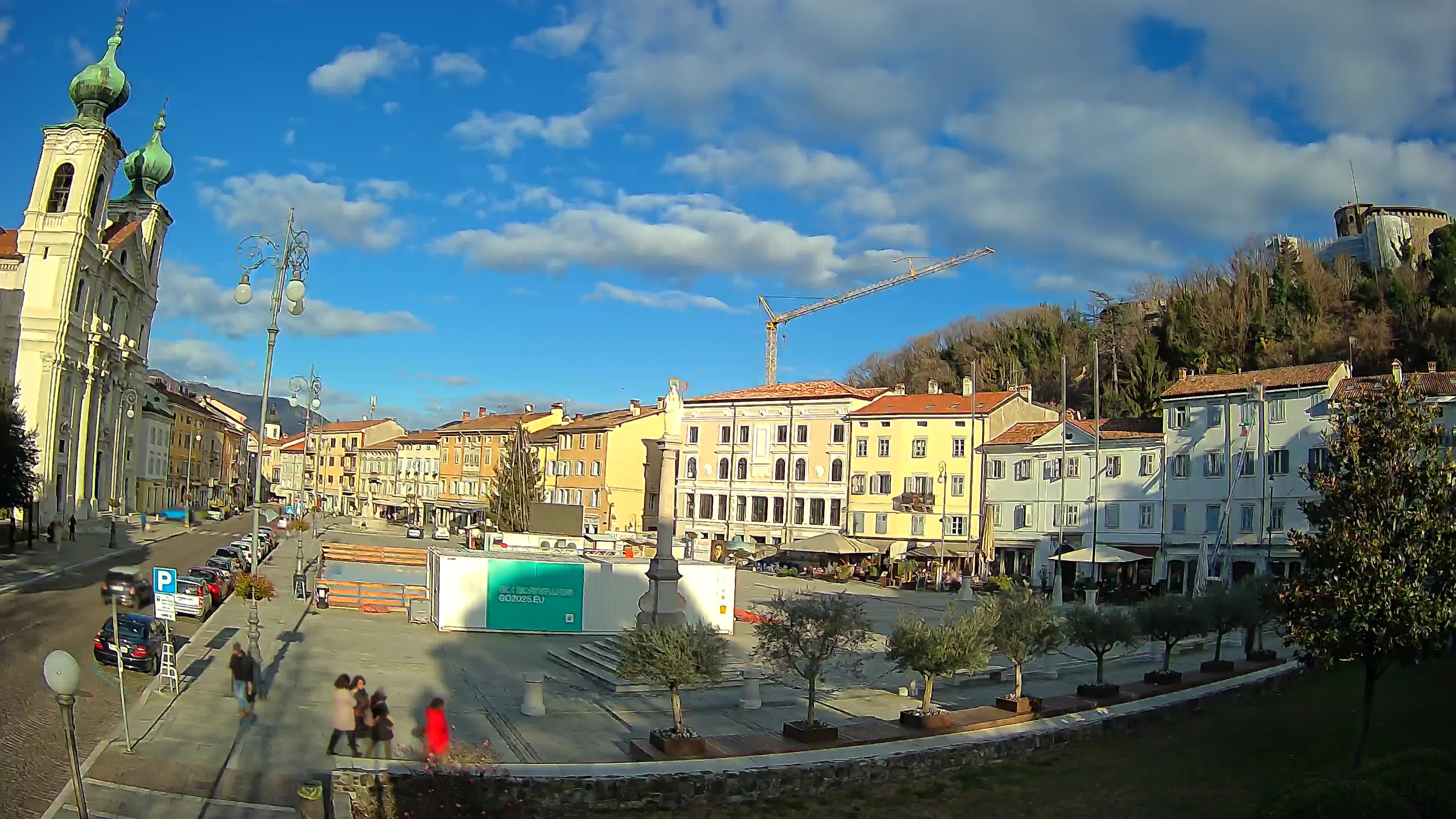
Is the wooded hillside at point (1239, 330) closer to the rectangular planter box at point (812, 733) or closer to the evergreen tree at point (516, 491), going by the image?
the evergreen tree at point (516, 491)

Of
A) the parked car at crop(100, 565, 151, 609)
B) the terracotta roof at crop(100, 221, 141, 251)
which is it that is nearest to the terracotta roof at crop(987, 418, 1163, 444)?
the parked car at crop(100, 565, 151, 609)

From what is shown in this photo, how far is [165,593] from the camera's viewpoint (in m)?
18.5

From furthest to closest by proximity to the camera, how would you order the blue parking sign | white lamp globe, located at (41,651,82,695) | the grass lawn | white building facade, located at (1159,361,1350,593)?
white building facade, located at (1159,361,1350,593)
the blue parking sign
the grass lawn
white lamp globe, located at (41,651,82,695)

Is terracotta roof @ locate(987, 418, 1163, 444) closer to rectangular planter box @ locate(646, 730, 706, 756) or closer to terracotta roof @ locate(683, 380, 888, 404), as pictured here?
terracotta roof @ locate(683, 380, 888, 404)

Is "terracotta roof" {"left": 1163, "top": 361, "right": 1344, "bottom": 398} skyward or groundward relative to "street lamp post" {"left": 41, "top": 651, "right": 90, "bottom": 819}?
skyward

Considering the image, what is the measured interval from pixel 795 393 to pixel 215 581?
4199 centimetres

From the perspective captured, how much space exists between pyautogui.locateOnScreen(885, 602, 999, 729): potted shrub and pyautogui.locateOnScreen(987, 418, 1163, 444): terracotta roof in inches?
1460

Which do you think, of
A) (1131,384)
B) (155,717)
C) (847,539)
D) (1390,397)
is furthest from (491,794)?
(1131,384)

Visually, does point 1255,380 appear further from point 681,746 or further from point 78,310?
point 78,310

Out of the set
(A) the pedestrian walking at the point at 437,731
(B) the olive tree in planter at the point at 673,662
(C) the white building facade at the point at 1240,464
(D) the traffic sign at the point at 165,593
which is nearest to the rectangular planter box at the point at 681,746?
(B) the olive tree in planter at the point at 673,662

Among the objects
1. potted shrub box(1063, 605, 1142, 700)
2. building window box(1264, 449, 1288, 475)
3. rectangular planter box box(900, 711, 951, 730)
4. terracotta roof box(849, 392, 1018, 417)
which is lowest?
rectangular planter box box(900, 711, 951, 730)

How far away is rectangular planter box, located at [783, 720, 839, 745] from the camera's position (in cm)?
1625

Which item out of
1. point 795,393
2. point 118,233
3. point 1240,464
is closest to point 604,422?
point 795,393

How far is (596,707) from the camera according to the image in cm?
2012
